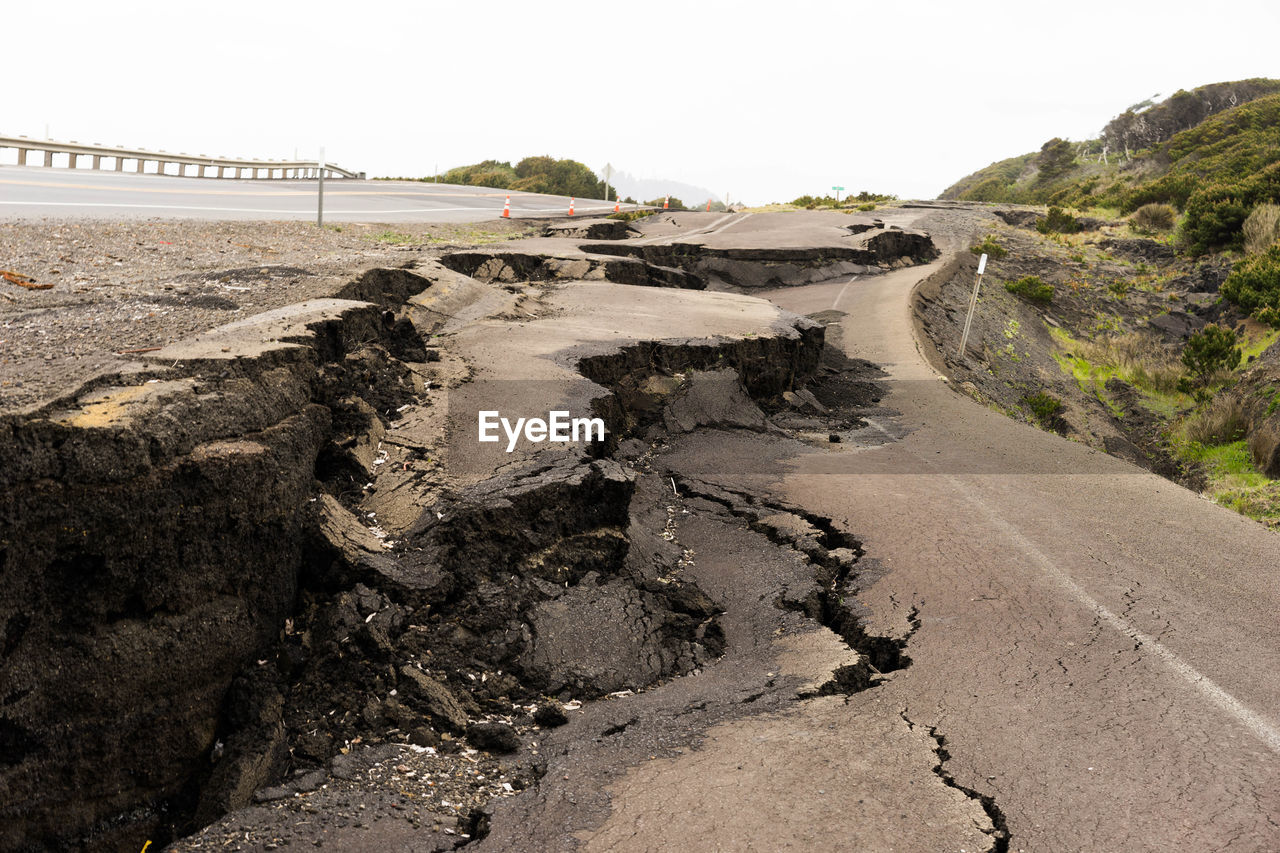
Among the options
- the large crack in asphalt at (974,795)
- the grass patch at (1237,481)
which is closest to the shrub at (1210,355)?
the grass patch at (1237,481)

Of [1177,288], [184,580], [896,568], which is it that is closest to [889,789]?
[896,568]

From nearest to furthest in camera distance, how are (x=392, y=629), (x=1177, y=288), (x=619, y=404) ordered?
(x=392, y=629) < (x=619, y=404) < (x=1177, y=288)

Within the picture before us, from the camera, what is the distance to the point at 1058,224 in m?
35.4

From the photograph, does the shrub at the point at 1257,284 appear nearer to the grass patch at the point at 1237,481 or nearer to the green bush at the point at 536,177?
the grass patch at the point at 1237,481

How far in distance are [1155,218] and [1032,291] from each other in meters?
12.5

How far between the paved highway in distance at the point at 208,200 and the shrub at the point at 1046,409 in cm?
1384

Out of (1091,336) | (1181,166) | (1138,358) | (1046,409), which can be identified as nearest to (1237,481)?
(1046,409)

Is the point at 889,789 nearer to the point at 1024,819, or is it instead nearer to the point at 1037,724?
the point at 1024,819

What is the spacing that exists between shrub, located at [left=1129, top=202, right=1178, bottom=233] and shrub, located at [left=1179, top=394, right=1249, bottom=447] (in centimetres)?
1854

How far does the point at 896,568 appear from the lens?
619 cm

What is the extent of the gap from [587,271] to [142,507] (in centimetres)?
1103

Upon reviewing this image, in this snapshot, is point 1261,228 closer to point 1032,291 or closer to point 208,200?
point 1032,291

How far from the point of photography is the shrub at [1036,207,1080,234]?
1379 inches

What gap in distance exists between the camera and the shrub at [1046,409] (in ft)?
54.1
